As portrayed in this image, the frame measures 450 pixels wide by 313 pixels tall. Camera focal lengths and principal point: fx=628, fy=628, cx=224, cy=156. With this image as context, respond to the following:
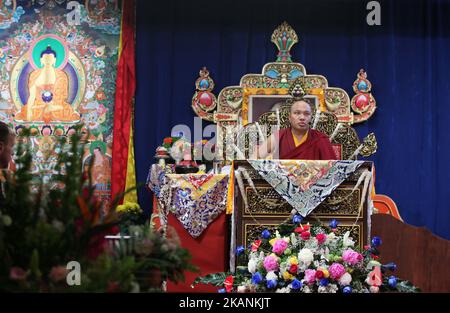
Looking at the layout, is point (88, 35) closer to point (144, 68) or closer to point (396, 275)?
point (144, 68)

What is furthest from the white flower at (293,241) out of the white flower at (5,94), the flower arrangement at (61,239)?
the white flower at (5,94)

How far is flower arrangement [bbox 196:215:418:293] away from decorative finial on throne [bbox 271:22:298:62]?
2.85m

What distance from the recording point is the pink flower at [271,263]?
2.79 meters

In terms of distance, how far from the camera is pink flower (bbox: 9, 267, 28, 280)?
0.88 metres

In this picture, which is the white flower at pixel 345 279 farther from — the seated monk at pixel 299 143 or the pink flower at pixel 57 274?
the pink flower at pixel 57 274

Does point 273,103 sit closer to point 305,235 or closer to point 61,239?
point 305,235

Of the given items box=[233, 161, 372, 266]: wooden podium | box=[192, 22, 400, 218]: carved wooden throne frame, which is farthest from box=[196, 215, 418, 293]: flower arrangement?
box=[192, 22, 400, 218]: carved wooden throne frame

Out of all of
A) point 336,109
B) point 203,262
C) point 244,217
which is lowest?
point 203,262

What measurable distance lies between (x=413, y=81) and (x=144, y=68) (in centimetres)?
248

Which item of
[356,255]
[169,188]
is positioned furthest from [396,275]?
[169,188]

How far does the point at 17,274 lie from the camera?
2.91 ft
